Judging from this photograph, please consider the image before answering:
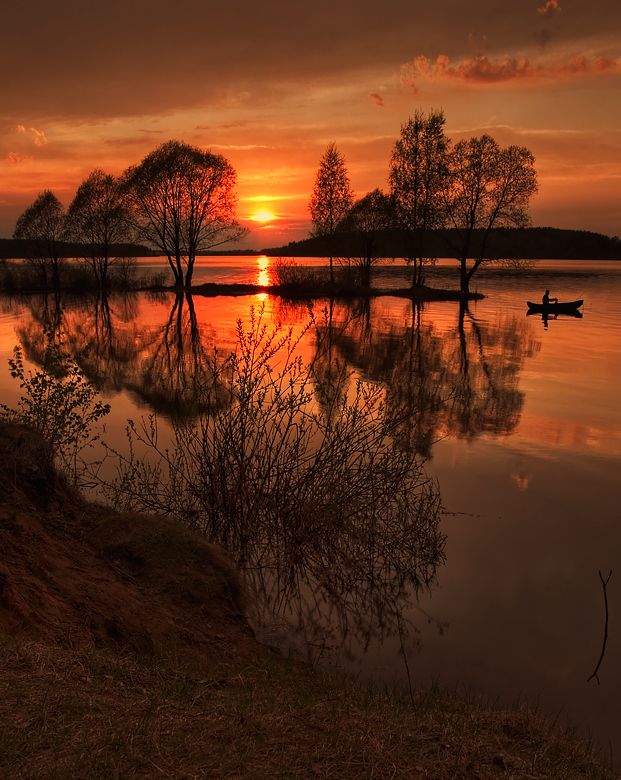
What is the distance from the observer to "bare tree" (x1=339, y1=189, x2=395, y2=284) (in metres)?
67.9

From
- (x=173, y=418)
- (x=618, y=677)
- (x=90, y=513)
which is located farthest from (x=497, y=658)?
(x=173, y=418)

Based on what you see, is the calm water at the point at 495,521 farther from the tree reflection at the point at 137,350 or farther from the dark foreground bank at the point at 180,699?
the dark foreground bank at the point at 180,699

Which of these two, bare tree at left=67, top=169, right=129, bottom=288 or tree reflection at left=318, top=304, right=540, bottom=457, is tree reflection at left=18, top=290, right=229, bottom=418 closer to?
tree reflection at left=318, top=304, right=540, bottom=457

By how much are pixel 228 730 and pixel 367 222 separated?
69684mm

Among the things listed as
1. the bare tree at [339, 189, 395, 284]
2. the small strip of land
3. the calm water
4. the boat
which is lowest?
the calm water

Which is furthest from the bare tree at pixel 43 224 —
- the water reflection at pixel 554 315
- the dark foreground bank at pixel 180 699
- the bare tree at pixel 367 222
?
the dark foreground bank at pixel 180 699

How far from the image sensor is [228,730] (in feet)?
14.2

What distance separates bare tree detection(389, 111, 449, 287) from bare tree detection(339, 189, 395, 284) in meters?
8.62

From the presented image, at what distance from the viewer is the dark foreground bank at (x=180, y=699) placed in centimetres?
397

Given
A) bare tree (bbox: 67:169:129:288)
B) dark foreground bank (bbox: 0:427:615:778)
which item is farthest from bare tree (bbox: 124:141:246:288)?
dark foreground bank (bbox: 0:427:615:778)

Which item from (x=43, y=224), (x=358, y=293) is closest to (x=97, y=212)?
(x=43, y=224)

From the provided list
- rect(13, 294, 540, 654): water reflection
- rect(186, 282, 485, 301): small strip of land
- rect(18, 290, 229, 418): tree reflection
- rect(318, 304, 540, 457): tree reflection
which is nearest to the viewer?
rect(13, 294, 540, 654): water reflection

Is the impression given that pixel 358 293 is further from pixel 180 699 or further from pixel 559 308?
pixel 180 699

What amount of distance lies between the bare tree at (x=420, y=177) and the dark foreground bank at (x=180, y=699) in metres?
50.1
